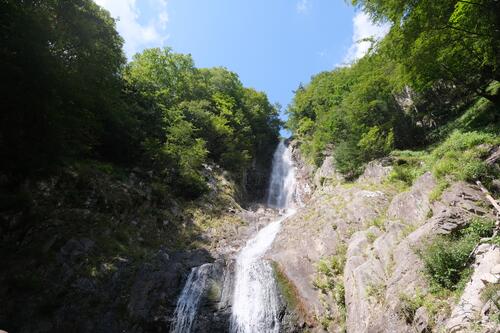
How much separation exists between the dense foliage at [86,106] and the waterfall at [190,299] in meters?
7.23

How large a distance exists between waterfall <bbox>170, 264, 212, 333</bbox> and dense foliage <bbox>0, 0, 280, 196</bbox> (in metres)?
7.23

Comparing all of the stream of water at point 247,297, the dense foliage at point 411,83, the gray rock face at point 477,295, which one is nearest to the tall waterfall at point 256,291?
the stream of water at point 247,297

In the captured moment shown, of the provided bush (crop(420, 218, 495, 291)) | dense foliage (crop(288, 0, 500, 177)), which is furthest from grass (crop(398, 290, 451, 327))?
dense foliage (crop(288, 0, 500, 177))

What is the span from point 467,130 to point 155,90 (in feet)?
74.5

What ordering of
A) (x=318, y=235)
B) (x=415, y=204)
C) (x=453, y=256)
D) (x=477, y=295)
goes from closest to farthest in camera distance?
(x=477, y=295)
(x=453, y=256)
(x=415, y=204)
(x=318, y=235)

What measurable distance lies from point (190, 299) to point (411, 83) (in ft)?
43.5

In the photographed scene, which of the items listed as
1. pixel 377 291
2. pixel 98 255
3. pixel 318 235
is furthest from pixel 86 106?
pixel 377 291

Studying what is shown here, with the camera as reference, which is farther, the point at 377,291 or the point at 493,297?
the point at 377,291

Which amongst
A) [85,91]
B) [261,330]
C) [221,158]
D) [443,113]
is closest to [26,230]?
[85,91]

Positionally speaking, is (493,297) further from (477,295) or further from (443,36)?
(443,36)

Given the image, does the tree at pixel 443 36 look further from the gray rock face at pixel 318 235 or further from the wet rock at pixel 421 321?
the wet rock at pixel 421 321

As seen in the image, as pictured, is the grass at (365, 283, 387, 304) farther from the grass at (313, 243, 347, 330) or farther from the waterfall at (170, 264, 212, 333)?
the waterfall at (170, 264, 212, 333)

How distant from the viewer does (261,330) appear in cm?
1113

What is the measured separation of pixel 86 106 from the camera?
46.9ft
